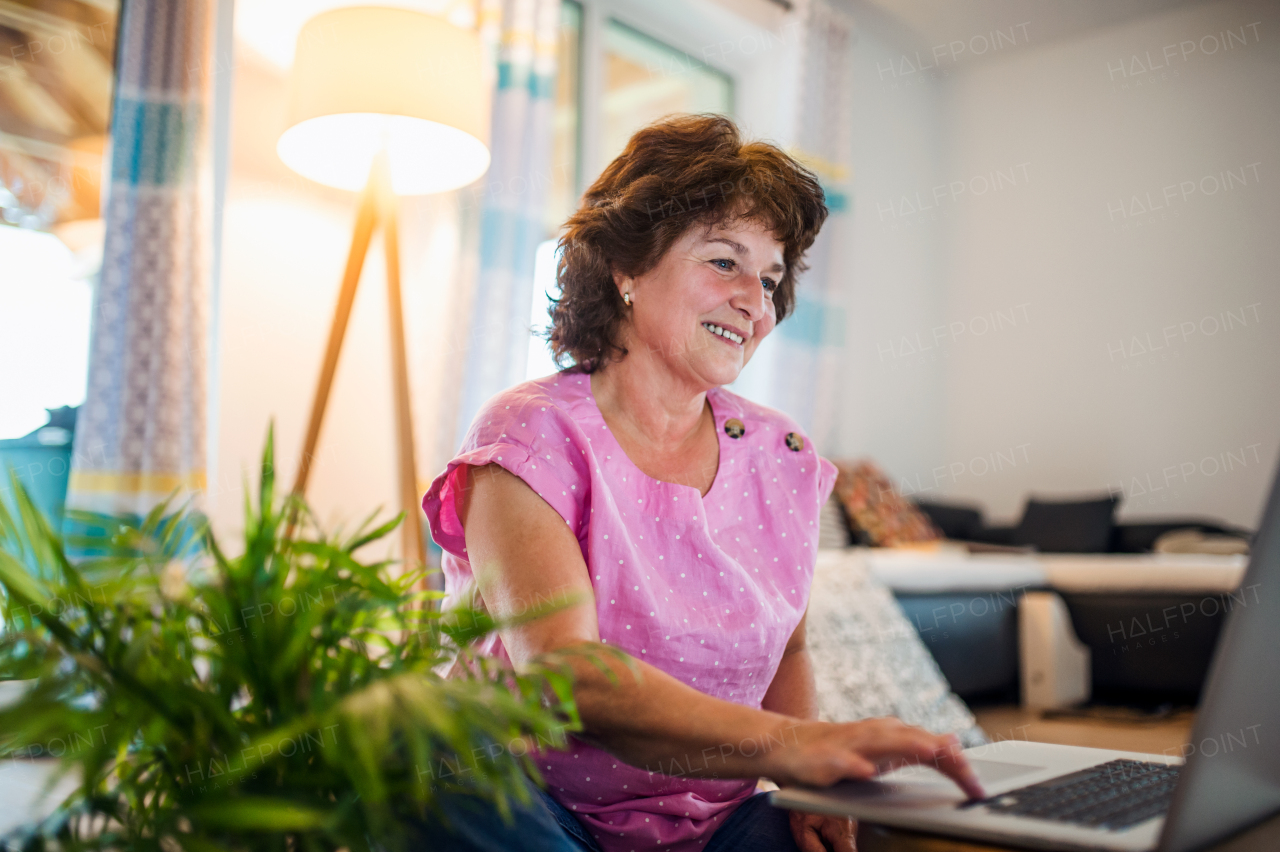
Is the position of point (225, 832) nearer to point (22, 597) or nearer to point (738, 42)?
point (22, 597)

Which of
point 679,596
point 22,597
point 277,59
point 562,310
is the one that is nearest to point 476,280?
point 277,59

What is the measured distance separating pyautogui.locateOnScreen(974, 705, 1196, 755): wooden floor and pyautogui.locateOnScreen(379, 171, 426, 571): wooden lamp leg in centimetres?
167

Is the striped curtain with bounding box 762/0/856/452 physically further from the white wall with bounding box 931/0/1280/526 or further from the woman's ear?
the woman's ear

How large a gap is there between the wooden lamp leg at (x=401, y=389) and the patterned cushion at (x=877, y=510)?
1.94 metres

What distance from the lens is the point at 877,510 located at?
12.8 feet

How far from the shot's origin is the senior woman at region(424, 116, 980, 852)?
73 cm

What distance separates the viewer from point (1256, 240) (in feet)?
15.3

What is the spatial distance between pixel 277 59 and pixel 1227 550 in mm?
3892

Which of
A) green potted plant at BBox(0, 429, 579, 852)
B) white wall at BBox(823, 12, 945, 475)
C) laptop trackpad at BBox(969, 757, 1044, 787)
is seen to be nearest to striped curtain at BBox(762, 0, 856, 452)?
white wall at BBox(823, 12, 945, 475)

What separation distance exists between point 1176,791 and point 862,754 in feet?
0.59

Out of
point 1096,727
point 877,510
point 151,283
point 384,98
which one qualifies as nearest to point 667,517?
point 384,98

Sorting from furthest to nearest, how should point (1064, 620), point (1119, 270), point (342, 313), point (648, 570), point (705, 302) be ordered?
1. point (1119, 270)
2. point (1064, 620)
3. point (342, 313)
4. point (705, 302)
5. point (648, 570)

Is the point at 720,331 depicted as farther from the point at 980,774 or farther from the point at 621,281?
→ the point at 980,774

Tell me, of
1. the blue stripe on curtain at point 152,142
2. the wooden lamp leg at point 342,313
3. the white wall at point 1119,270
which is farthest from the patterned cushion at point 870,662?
the white wall at point 1119,270
